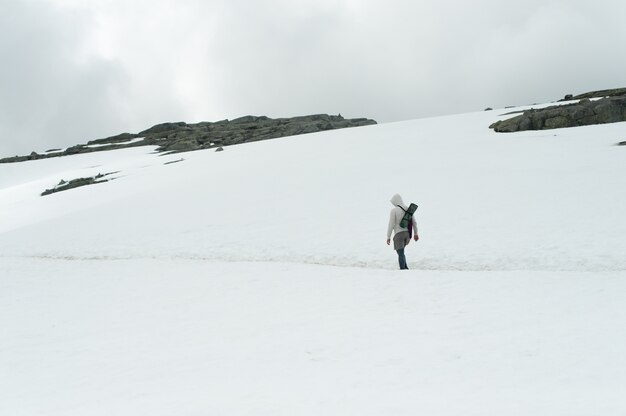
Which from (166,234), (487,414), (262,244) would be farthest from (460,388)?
(166,234)

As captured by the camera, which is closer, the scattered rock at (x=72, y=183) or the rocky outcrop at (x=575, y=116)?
the rocky outcrop at (x=575, y=116)

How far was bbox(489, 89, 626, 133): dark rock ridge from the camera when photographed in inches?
1693

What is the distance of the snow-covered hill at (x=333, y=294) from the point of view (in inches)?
369

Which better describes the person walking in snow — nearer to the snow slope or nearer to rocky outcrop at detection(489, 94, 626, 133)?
the snow slope

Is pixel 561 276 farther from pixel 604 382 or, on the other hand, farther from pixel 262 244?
pixel 262 244

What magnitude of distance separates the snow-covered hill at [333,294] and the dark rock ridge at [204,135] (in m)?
40.2

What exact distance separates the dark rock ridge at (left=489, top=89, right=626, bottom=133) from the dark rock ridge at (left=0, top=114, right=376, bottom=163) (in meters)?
38.2

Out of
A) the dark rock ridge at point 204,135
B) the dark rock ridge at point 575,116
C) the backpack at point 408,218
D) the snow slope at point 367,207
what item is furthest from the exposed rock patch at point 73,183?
the dark rock ridge at point 575,116

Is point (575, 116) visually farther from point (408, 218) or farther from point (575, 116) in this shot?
point (408, 218)

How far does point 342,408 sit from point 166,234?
19.2 meters

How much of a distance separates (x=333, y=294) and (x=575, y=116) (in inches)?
1470

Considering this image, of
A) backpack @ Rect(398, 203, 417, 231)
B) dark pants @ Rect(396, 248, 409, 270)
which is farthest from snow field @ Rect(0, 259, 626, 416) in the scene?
backpack @ Rect(398, 203, 417, 231)

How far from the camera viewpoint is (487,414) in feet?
25.4

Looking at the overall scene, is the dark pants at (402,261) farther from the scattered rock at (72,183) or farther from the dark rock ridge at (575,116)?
the scattered rock at (72,183)
